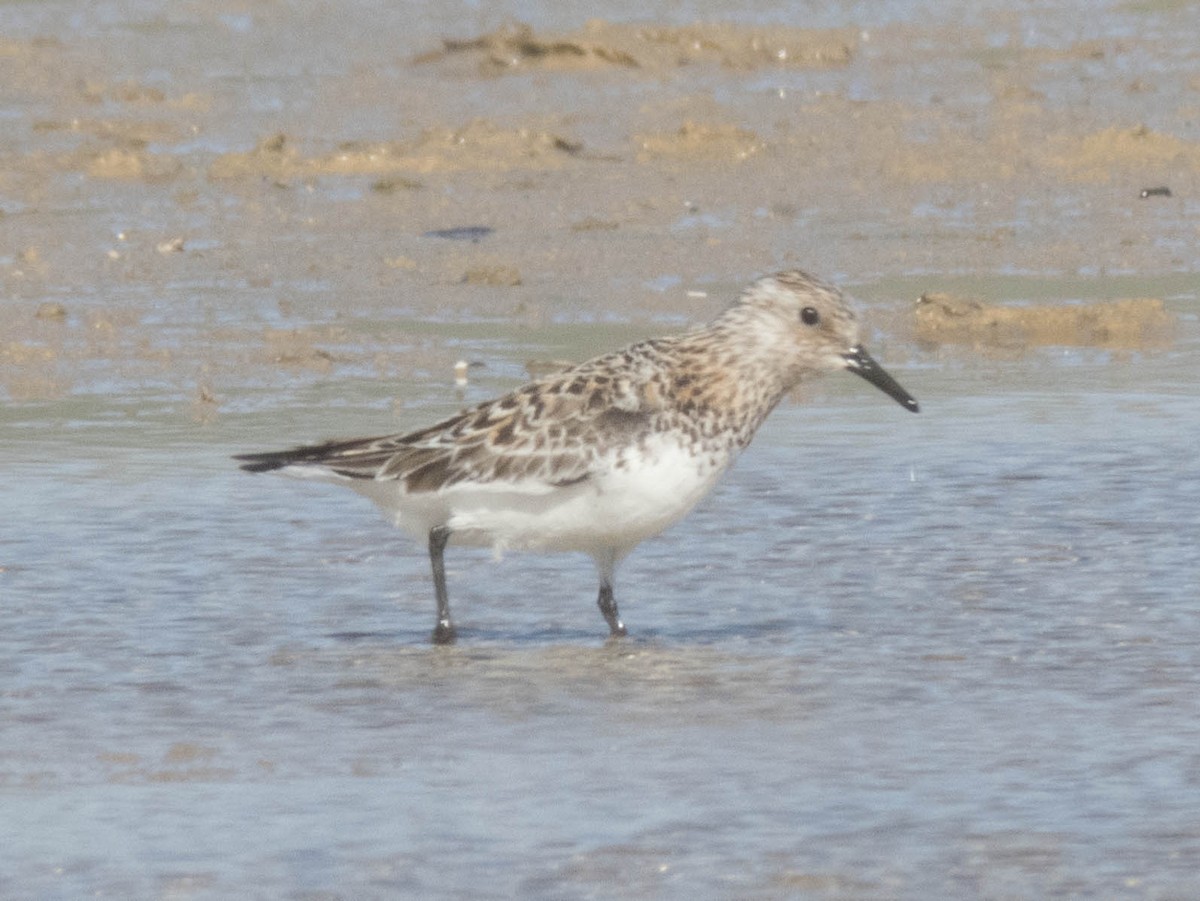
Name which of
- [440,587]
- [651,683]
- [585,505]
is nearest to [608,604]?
[585,505]

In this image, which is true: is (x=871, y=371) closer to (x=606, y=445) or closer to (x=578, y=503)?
(x=606, y=445)

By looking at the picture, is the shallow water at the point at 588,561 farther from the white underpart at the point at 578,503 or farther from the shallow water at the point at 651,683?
the white underpart at the point at 578,503

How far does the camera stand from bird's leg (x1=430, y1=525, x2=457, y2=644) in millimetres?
7703

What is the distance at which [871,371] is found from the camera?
812 cm

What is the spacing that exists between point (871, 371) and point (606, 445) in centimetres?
101

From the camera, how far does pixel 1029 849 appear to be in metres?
5.50

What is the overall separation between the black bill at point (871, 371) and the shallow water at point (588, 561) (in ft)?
1.82

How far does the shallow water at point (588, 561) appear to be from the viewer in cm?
568

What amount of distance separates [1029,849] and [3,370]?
7432mm

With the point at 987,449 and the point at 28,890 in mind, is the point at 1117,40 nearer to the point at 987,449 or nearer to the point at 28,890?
the point at 987,449

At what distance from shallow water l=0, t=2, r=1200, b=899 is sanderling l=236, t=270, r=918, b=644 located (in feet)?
1.10

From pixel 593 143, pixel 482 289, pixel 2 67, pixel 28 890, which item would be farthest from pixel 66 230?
pixel 28 890

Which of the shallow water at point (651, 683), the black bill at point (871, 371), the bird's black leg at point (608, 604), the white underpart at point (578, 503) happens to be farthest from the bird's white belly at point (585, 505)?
the black bill at point (871, 371)

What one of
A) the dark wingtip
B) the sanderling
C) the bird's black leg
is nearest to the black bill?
the sanderling
